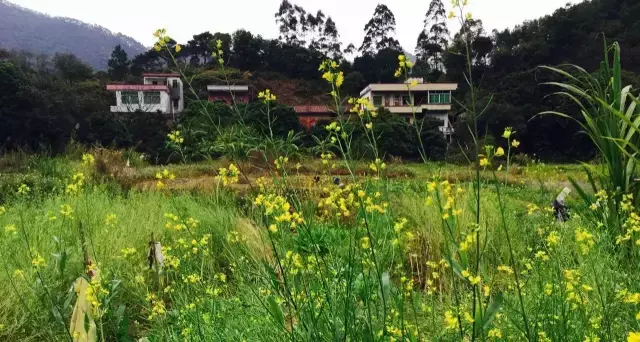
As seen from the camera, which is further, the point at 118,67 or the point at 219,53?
the point at 118,67

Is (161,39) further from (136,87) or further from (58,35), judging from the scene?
(58,35)

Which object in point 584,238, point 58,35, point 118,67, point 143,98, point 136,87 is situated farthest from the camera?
point 58,35

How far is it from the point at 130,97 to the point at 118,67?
13859mm

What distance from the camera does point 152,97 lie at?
32875 mm

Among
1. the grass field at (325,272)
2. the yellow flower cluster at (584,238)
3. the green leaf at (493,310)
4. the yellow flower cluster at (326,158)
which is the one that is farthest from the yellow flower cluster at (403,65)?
the yellow flower cluster at (584,238)

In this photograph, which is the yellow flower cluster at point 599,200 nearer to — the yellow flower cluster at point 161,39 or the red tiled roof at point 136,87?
A: the yellow flower cluster at point 161,39

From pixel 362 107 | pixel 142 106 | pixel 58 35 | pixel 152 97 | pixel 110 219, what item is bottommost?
pixel 110 219

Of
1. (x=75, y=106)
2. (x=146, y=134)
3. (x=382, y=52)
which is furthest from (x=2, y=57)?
(x=382, y=52)

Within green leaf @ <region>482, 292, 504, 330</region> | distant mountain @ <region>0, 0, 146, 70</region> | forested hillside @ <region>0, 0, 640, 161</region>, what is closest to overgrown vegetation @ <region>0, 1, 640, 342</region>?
green leaf @ <region>482, 292, 504, 330</region>

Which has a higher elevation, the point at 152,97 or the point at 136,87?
the point at 136,87

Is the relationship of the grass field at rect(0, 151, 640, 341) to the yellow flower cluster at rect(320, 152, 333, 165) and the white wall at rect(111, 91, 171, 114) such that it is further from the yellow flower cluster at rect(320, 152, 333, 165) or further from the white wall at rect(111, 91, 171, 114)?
the white wall at rect(111, 91, 171, 114)

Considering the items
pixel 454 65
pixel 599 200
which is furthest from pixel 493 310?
pixel 454 65

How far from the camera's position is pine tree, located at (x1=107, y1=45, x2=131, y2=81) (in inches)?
1631

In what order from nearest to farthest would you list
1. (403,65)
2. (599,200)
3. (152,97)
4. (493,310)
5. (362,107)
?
(493,310) < (403,65) < (362,107) < (599,200) < (152,97)
